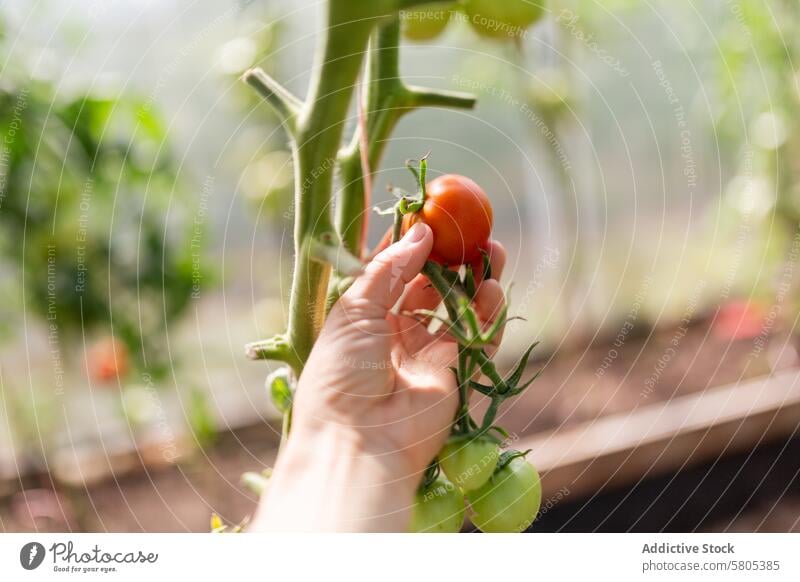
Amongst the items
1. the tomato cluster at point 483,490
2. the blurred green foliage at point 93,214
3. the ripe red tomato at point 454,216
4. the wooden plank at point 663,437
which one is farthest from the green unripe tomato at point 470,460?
the wooden plank at point 663,437

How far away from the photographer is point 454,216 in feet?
1.36

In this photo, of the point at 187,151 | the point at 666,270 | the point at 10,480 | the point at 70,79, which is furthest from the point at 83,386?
the point at 666,270

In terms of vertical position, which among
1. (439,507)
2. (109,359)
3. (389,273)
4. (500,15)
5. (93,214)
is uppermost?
(93,214)

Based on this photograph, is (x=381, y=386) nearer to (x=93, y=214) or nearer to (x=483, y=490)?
(x=483, y=490)

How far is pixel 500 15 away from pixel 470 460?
0.87 feet

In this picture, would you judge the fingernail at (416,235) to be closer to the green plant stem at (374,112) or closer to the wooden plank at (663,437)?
the green plant stem at (374,112)

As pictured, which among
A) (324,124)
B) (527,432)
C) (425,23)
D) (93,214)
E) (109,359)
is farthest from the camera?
(527,432)

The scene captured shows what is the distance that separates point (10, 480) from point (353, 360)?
40.8 inches

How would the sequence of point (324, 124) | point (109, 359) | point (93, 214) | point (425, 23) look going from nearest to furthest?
point (324, 124) → point (425, 23) → point (93, 214) → point (109, 359)

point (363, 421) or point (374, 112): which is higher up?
point (374, 112)

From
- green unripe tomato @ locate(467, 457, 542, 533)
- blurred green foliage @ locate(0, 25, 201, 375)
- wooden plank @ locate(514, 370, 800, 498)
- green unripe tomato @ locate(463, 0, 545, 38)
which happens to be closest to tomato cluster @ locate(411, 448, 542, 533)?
green unripe tomato @ locate(467, 457, 542, 533)

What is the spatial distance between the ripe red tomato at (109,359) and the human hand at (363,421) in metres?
0.75

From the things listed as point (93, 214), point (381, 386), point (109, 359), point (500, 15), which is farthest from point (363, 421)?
point (109, 359)
